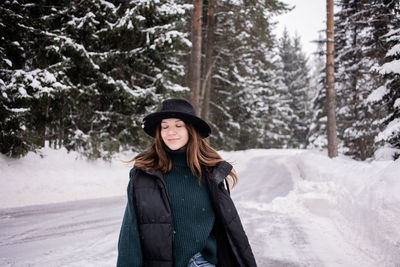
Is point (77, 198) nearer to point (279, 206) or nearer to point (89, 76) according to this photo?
point (89, 76)

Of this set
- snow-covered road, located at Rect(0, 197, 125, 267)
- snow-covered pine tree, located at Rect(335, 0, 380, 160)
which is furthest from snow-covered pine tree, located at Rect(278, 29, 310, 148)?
snow-covered road, located at Rect(0, 197, 125, 267)

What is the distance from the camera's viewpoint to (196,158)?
2.29 metres

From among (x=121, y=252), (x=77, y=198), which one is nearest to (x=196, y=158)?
(x=121, y=252)

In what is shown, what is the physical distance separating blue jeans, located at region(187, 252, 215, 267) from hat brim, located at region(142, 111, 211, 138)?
3.38 ft

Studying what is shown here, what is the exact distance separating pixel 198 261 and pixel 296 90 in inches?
1581

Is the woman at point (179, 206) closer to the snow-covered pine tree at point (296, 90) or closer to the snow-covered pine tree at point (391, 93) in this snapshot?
the snow-covered pine tree at point (391, 93)

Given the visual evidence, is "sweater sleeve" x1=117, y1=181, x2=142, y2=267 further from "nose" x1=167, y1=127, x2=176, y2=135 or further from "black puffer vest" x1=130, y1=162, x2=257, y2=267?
"nose" x1=167, y1=127, x2=176, y2=135

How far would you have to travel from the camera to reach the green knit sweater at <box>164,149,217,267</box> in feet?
6.82

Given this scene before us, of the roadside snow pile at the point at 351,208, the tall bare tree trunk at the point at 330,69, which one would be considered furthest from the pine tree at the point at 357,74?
the roadside snow pile at the point at 351,208

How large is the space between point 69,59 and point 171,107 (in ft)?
25.7

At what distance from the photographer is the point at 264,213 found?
732 cm

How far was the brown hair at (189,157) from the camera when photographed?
7.37ft

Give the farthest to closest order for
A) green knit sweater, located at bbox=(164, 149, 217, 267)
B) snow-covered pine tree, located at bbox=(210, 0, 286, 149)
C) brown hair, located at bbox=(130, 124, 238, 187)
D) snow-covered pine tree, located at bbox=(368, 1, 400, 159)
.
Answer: snow-covered pine tree, located at bbox=(210, 0, 286, 149) → snow-covered pine tree, located at bbox=(368, 1, 400, 159) → brown hair, located at bbox=(130, 124, 238, 187) → green knit sweater, located at bbox=(164, 149, 217, 267)

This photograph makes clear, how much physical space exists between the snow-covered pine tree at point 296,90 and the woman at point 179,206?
123 feet
